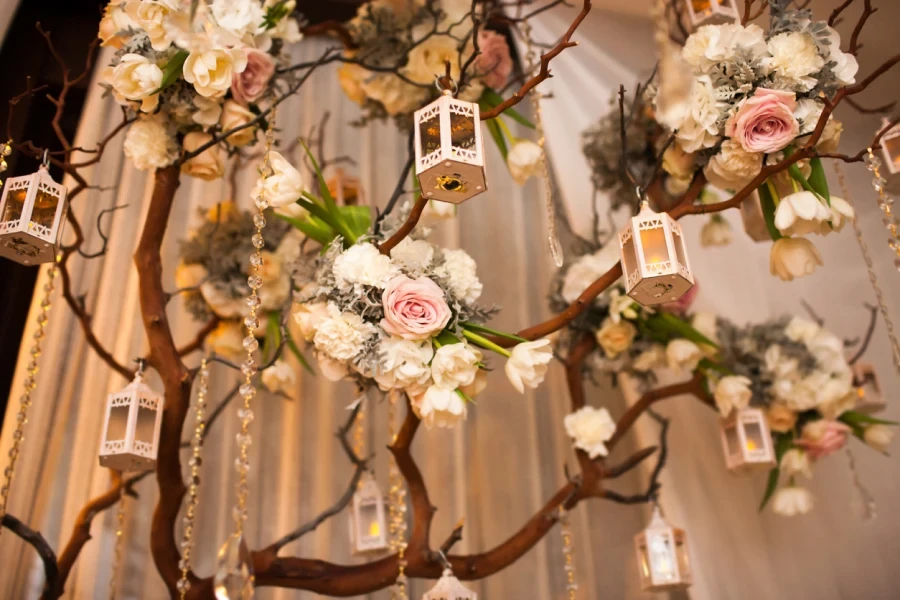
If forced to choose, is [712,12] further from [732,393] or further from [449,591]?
[449,591]

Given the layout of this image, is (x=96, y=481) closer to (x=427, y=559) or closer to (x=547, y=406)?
(x=427, y=559)

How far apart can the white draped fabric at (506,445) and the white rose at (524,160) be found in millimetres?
641

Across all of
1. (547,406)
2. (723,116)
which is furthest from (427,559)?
(723,116)

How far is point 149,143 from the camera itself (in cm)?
154

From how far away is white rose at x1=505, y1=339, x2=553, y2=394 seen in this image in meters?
1.33

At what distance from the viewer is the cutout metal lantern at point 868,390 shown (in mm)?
2111

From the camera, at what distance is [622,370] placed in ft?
6.76

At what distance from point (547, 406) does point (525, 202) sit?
65 cm

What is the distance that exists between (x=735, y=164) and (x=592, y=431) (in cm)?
69

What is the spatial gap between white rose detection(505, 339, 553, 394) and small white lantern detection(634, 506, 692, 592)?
651mm

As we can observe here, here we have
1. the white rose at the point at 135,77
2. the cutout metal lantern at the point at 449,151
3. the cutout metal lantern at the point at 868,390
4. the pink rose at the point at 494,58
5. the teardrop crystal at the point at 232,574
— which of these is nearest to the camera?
the teardrop crystal at the point at 232,574

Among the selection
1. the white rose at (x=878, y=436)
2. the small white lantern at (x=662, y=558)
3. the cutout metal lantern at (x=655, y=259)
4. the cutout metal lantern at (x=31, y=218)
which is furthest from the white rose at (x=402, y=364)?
the white rose at (x=878, y=436)

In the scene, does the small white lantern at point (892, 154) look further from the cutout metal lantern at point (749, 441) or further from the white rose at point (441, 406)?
the white rose at point (441, 406)

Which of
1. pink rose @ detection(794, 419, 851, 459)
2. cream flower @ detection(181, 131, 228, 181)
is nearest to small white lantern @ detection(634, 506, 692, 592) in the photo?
pink rose @ detection(794, 419, 851, 459)
